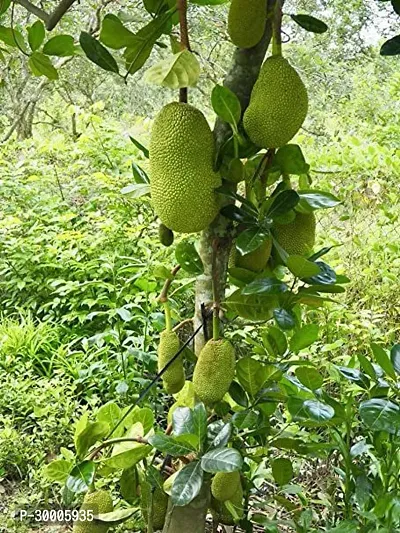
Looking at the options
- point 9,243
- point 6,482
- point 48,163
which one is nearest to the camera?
point 6,482

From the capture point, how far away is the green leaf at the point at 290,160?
0.51m

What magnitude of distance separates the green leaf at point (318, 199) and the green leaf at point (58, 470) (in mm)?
368

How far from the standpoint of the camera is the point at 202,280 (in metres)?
0.59

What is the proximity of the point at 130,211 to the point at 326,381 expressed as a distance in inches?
40.0

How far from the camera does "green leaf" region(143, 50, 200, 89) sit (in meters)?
0.44

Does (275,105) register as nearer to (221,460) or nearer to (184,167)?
(184,167)

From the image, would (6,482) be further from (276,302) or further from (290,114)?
(290,114)

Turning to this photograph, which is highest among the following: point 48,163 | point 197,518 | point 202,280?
point 202,280

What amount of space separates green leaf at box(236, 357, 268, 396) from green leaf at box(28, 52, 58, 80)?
352 mm

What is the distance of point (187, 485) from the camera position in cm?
51

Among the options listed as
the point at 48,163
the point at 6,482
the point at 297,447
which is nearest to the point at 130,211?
the point at 48,163

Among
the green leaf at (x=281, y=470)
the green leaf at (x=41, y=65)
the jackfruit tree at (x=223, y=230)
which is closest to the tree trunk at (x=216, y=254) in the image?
the jackfruit tree at (x=223, y=230)

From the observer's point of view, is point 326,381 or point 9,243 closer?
point 326,381

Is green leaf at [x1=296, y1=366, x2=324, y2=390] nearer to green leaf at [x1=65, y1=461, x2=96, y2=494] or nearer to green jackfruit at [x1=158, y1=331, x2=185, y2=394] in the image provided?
green jackfruit at [x1=158, y1=331, x2=185, y2=394]
